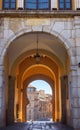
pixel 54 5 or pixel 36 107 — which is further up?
pixel 54 5

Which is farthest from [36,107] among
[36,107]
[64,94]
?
[64,94]

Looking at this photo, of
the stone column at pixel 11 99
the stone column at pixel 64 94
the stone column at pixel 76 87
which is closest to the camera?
the stone column at pixel 76 87

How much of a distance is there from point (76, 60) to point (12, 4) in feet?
12.9

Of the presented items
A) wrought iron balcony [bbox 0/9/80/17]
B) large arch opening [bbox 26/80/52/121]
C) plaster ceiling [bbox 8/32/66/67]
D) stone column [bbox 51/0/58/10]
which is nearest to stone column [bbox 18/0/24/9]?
wrought iron balcony [bbox 0/9/80/17]

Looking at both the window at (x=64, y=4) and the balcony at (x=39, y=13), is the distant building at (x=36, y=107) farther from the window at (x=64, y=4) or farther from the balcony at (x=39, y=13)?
the balcony at (x=39, y=13)

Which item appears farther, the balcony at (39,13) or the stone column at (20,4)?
the stone column at (20,4)

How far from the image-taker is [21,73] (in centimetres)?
2314

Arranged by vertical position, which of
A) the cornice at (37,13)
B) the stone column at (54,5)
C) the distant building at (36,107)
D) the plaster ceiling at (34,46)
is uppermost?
the stone column at (54,5)

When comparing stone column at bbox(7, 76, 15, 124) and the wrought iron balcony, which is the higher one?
the wrought iron balcony

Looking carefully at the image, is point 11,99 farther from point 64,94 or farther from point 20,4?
point 20,4

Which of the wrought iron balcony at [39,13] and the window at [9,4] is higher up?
the window at [9,4]

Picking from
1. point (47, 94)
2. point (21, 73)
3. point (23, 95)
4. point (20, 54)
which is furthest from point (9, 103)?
point (47, 94)

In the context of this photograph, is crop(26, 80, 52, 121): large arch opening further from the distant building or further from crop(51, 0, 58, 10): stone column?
crop(51, 0, 58, 10): stone column

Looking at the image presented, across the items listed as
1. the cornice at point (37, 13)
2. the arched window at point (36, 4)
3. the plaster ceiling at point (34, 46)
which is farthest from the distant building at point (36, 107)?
the cornice at point (37, 13)
